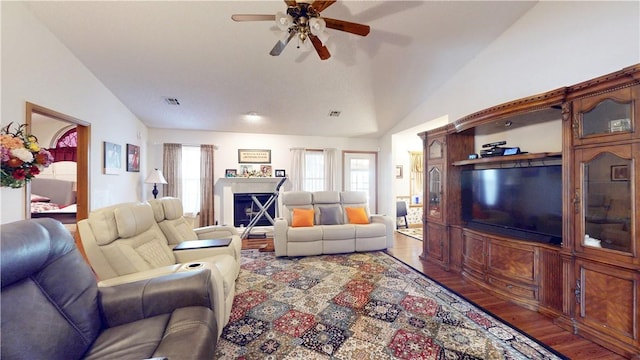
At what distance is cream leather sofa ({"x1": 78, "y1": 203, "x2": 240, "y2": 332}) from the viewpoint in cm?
169

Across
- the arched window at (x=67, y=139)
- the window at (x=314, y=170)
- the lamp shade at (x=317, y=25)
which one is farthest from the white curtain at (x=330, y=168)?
the arched window at (x=67, y=139)

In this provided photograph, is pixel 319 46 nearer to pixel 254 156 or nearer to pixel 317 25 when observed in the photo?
pixel 317 25

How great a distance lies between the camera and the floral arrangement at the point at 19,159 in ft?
5.83

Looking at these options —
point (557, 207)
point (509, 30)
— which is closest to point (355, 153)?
point (509, 30)

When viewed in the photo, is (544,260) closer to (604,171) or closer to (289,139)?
(604,171)

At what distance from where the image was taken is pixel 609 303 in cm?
175

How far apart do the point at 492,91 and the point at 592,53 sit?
3.09ft

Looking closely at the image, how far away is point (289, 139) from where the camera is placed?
Answer: 6121mm

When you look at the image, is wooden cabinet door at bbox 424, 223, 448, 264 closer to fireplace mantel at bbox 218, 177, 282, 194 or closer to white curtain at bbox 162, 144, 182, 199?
fireplace mantel at bbox 218, 177, 282, 194

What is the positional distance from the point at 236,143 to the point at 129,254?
4.34 meters

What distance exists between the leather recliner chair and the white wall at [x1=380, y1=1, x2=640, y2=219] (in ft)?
11.7

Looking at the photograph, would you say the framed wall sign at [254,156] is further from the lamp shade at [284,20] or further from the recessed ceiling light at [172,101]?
the lamp shade at [284,20]

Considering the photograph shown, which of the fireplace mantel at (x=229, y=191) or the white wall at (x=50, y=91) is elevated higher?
the white wall at (x=50, y=91)

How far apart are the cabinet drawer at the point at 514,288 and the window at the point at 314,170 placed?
165 inches
